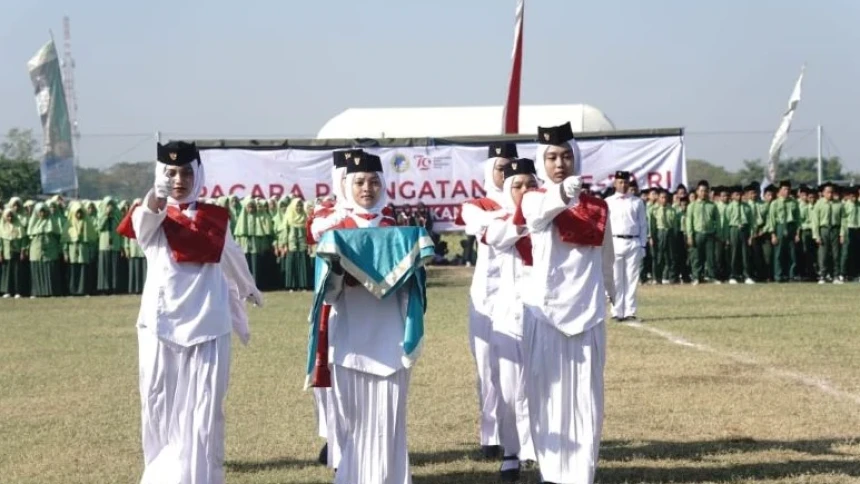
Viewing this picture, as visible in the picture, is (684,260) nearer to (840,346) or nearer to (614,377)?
(840,346)

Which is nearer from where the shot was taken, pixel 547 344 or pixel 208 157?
pixel 547 344

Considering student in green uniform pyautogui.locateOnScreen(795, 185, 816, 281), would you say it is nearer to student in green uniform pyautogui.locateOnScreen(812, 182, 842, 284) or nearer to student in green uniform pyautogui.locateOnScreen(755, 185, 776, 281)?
student in green uniform pyautogui.locateOnScreen(812, 182, 842, 284)

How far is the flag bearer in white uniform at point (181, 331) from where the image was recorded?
7938 mm

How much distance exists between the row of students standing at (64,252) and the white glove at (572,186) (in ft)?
67.9

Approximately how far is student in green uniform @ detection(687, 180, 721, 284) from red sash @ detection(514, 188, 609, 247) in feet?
66.7

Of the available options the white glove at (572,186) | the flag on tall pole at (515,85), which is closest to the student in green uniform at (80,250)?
the flag on tall pole at (515,85)

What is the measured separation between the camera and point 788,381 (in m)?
12.8

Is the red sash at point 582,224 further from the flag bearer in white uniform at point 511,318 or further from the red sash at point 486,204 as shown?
the red sash at point 486,204

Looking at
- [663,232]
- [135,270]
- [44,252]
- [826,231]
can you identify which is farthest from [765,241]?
[44,252]

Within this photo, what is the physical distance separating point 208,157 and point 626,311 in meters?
12.6

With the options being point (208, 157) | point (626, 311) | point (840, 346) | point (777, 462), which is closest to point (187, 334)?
point (777, 462)

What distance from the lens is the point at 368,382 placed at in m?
7.77

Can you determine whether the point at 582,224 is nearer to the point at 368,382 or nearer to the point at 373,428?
the point at 368,382

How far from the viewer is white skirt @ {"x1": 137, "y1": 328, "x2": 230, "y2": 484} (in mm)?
7934
